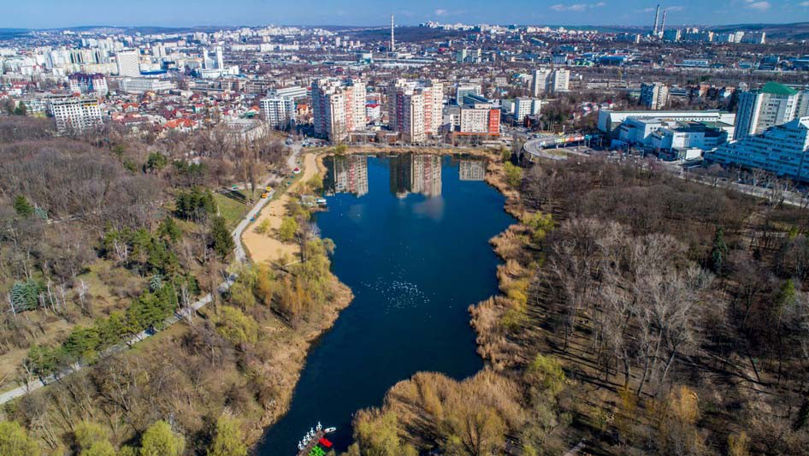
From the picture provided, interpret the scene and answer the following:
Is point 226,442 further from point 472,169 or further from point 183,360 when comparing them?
point 472,169

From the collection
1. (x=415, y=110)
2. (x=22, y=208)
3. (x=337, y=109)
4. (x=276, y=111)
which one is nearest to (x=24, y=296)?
(x=22, y=208)

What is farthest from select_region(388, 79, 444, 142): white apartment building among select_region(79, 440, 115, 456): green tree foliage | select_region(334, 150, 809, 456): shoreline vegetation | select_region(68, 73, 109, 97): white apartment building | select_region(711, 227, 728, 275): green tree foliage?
select_region(68, 73, 109, 97): white apartment building

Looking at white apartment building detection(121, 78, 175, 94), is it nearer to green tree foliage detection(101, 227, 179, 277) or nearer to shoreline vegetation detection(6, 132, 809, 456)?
shoreline vegetation detection(6, 132, 809, 456)

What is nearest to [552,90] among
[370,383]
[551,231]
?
[551,231]

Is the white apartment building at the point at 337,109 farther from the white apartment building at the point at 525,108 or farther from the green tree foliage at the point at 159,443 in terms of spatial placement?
the green tree foliage at the point at 159,443

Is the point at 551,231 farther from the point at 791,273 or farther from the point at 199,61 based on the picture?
the point at 199,61

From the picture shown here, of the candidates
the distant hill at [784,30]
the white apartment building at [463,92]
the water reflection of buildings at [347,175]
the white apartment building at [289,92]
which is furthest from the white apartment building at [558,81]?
the distant hill at [784,30]
